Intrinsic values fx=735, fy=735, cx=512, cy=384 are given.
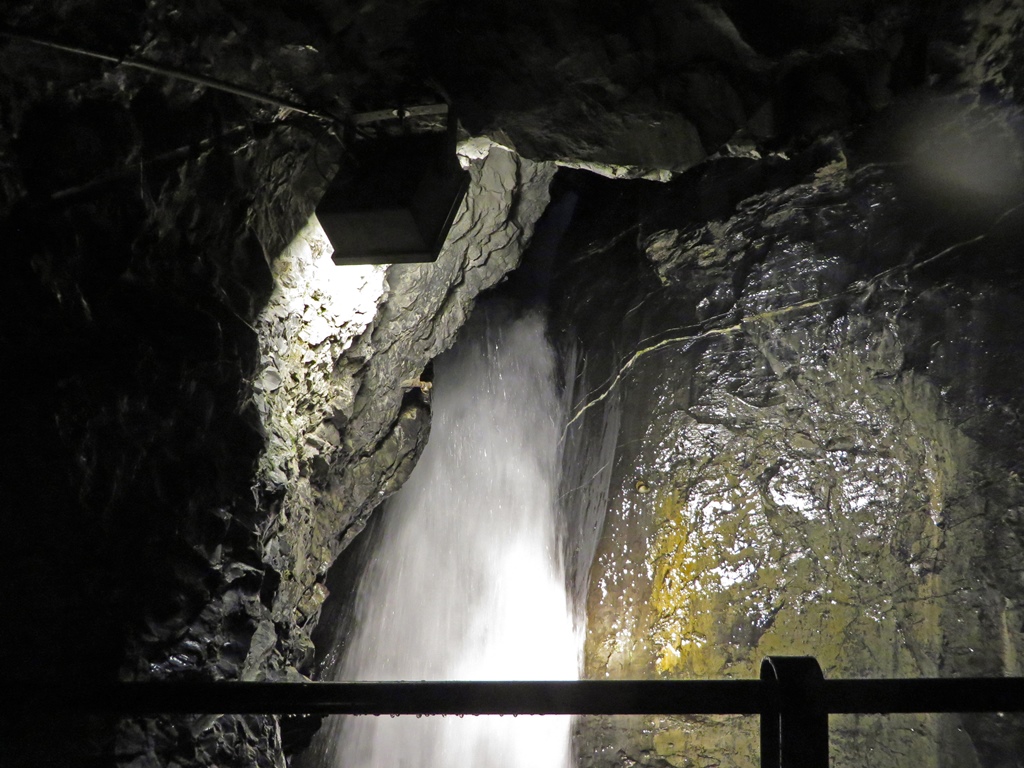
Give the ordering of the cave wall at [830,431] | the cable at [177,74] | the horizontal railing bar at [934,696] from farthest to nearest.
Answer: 1. the cave wall at [830,431]
2. the cable at [177,74]
3. the horizontal railing bar at [934,696]

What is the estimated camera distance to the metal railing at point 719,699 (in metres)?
0.86

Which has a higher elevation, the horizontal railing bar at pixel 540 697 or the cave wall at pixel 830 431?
the cave wall at pixel 830 431

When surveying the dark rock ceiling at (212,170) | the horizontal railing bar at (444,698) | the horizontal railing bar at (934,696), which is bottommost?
the horizontal railing bar at (444,698)

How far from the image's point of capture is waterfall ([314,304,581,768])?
17.2 feet

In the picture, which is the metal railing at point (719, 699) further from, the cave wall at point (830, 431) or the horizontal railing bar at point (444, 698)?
the cave wall at point (830, 431)

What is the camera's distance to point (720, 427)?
4.57 m

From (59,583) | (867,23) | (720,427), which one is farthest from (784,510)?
(59,583)

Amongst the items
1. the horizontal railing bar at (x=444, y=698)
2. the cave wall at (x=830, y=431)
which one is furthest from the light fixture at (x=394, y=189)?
the horizontal railing bar at (x=444, y=698)

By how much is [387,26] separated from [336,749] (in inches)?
176

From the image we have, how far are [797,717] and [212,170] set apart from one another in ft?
8.16

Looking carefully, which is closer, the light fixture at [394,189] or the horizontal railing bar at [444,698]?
the horizontal railing bar at [444,698]

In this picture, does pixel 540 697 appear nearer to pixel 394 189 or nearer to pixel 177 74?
pixel 394 189

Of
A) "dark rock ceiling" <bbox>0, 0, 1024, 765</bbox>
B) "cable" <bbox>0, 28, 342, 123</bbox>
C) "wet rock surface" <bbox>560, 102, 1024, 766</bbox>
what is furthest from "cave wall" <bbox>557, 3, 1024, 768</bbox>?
"cable" <bbox>0, 28, 342, 123</bbox>

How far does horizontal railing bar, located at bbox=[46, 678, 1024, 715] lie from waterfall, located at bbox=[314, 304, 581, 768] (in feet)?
13.9
